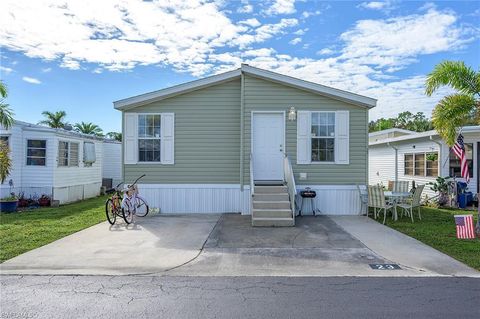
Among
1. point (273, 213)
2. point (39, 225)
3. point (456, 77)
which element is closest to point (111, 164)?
point (39, 225)

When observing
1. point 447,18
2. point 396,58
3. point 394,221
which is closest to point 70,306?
point 394,221

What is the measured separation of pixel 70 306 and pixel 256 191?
6.24m

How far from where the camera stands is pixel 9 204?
1152 centimetres

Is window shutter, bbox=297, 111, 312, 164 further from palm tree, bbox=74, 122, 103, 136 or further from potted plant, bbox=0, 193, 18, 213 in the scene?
palm tree, bbox=74, 122, 103, 136

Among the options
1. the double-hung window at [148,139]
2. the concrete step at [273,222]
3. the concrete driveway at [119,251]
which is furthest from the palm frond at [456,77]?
the double-hung window at [148,139]

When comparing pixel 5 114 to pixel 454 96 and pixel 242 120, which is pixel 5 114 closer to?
pixel 242 120

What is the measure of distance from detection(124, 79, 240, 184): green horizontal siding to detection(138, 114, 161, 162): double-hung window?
0.56 meters

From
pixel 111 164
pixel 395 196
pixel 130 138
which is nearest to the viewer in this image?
pixel 395 196

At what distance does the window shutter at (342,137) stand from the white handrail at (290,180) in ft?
4.97

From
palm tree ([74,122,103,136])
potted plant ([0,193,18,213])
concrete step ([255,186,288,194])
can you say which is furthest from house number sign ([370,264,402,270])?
palm tree ([74,122,103,136])

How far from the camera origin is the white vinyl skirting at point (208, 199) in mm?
10430

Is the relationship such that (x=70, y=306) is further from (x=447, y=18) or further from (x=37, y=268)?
(x=447, y=18)

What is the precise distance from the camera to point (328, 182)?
1040 centimetres

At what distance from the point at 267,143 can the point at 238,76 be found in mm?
2136
